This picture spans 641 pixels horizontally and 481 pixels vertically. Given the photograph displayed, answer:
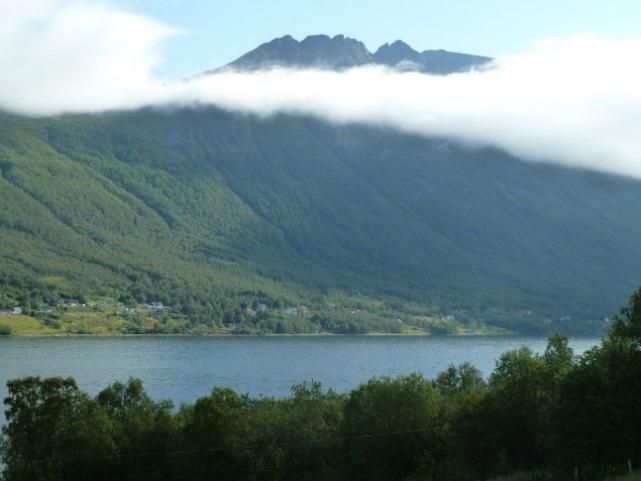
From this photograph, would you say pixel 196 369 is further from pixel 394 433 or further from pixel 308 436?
pixel 394 433

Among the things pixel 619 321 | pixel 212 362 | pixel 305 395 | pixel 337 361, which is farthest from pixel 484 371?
pixel 619 321

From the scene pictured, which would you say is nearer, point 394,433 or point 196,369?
point 394,433

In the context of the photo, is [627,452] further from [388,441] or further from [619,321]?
[388,441]

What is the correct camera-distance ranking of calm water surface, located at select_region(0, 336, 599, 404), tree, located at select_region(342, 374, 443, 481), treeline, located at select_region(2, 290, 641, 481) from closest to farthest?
tree, located at select_region(342, 374, 443, 481) < treeline, located at select_region(2, 290, 641, 481) < calm water surface, located at select_region(0, 336, 599, 404)

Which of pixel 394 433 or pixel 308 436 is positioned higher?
pixel 394 433

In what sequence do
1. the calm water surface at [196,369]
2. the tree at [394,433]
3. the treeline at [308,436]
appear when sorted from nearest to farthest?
the tree at [394,433] < the treeline at [308,436] < the calm water surface at [196,369]

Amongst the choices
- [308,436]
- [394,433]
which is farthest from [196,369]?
[394,433]

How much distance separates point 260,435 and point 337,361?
129 meters

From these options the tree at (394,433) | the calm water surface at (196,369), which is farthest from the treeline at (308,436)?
the calm water surface at (196,369)

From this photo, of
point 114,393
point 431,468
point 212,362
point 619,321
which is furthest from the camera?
point 212,362

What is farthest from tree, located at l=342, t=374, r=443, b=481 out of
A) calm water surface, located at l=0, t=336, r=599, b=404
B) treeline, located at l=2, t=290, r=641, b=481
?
calm water surface, located at l=0, t=336, r=599, b=404

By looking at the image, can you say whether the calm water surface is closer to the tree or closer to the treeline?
the treeline

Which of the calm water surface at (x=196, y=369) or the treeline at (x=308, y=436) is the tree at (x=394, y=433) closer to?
the treeline at (x=308, y=436)

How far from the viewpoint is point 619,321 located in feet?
196
